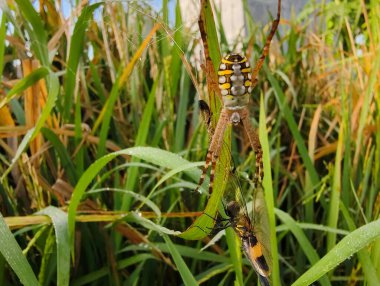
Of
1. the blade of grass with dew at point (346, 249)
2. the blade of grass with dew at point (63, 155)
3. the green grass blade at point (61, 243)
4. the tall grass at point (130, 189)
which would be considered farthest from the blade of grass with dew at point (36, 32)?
the blade of grass with dew at point (346, 249)

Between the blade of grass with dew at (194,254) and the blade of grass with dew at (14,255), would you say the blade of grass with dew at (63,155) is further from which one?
the blade of grass with dew at (14,255)

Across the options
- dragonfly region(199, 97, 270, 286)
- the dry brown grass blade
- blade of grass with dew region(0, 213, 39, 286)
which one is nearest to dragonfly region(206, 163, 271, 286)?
dragonfly region(199, 97, 270, 286)

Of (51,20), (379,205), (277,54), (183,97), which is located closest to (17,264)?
(379,205)

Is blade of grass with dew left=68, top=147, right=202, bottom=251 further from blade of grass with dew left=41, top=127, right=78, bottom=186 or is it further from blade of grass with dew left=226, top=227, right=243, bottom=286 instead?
blade of grass with dew left=41, top=127, right=78, bottom=186

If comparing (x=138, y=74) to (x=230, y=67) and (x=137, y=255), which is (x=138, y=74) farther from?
(x=230, y=67)

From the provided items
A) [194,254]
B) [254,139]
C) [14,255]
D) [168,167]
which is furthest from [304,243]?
[254,139]
